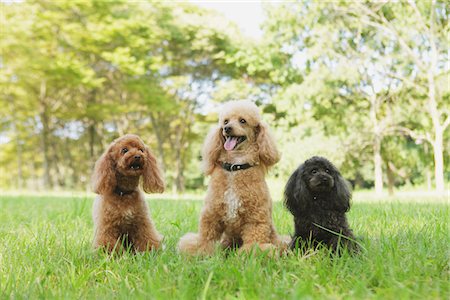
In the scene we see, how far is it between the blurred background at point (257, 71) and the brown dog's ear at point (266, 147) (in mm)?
13104

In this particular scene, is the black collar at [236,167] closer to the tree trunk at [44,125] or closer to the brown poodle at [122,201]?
the brown poodle at [122,201]

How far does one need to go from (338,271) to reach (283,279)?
1.20 feet

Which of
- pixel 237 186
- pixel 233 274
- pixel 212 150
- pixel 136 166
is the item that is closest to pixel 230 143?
pixel 212 150

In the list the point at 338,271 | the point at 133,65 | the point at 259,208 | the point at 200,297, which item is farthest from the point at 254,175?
the point at 133,65

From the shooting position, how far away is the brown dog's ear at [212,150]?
140 inches

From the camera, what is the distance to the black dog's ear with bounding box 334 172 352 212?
334 cm

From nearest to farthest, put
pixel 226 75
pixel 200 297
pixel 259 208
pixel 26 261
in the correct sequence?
pixel 200 297
pixel 26 261
pixel 259 208
pixel 226 75

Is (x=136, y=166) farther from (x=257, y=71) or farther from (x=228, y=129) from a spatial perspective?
(x=257, y=71)

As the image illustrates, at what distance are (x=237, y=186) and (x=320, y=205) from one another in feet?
2.20

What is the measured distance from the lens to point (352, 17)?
17750 millimetres

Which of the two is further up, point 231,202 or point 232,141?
point 232,141

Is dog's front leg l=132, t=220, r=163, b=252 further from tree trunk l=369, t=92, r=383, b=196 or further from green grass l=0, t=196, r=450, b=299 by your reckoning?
tree trunk l=369, t=92, r=383, b=196

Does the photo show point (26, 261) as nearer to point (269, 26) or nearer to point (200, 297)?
point (200, 297)

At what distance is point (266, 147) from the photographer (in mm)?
3467
